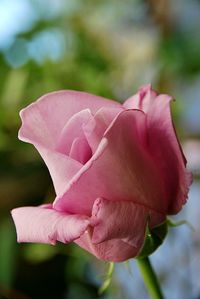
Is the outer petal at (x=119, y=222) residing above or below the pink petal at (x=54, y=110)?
below

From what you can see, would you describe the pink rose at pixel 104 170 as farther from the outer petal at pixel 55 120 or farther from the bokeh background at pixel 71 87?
the bokeh background at pixel 71 87

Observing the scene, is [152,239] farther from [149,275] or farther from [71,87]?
[71,87]

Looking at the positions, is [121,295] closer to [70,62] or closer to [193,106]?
[70,62]

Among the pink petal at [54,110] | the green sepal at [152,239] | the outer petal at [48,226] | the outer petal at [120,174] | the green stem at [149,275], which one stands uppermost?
the pink petal at [54,110]

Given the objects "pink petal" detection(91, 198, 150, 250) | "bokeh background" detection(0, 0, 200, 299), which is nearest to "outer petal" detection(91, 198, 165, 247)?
"pink petal" detection(91, 198, 150, 250)

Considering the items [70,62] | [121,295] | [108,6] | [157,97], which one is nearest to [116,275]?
[121,295]

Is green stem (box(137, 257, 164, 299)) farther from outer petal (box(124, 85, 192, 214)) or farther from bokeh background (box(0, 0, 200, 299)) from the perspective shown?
bokeh background (box(0, 0, 200, 299))

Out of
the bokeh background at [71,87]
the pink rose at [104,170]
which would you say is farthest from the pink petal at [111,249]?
the bokeh background at [71,87]
